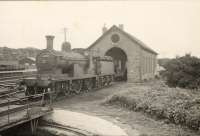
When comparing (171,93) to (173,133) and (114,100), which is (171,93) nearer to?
(114,100)

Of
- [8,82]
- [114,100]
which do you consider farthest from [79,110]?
[8,82]

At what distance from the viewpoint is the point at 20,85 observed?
52.0ft

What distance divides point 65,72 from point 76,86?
1.44 meters

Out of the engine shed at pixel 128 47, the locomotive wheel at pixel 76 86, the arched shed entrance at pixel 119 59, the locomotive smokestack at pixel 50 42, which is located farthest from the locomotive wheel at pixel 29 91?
the arched shed entrance at pixel 119 59

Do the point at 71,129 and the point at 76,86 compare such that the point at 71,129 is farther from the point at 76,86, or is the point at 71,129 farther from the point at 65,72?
the point at 76,86

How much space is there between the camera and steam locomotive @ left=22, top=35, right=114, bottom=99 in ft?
50.8

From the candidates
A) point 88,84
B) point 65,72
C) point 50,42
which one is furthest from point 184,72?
point 50,42

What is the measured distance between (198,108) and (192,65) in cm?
1007

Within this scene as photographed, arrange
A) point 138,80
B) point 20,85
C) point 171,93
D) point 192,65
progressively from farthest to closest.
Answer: point 138,80, point 192,65, point 20,85, point 171,93

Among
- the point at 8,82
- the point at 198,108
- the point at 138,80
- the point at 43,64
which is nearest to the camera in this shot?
the point at 198,108

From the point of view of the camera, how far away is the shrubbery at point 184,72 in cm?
1945

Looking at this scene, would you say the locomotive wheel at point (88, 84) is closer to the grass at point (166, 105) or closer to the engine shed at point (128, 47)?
the grass at point (166, 105)

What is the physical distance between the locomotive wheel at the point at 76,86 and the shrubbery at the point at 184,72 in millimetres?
7265

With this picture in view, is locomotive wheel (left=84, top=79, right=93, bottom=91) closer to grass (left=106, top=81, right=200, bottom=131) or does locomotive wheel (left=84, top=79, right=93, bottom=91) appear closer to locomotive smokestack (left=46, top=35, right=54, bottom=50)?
locomotive smokestack (left=46, top=35, right=54, bottom=50)
